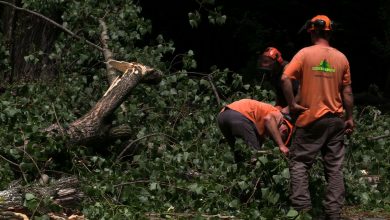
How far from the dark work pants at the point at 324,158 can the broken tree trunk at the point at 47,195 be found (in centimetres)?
154

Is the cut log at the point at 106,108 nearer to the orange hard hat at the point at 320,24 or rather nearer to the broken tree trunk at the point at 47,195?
the broken tree trunk at the point at 47,195

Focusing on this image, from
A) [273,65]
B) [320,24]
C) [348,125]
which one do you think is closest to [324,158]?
[348,125]

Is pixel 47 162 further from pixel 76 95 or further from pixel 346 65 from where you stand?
pixel 346 65

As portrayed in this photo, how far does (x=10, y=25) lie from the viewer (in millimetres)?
9758

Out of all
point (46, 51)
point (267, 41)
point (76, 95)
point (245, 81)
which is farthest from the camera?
point (267, 41)

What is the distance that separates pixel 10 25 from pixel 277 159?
4386mm

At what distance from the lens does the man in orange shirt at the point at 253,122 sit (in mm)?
6645

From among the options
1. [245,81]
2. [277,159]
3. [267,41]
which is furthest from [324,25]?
[267,41]

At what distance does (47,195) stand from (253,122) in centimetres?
163

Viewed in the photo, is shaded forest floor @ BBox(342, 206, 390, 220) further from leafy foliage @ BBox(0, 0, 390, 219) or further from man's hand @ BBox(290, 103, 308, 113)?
man's hand @ BBox(290, 103, 308, 113)

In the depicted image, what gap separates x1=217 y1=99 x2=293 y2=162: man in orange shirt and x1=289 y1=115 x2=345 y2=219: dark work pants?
0.18 metres

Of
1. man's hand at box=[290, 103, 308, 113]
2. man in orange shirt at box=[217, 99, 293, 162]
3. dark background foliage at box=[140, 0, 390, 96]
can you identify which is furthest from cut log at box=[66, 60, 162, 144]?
dark background foliage at box=[140, 0, 390, 96]

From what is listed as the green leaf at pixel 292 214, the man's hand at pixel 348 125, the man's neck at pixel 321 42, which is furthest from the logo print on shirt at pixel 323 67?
the green leaf at pixel 292 214

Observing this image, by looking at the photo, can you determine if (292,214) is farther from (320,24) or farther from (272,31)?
(272,31)
